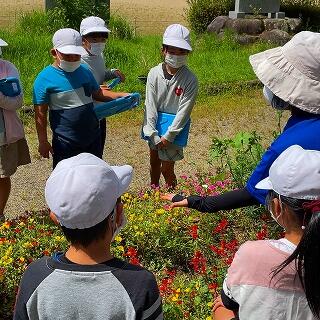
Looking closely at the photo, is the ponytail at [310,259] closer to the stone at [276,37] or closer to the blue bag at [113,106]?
the blue bag at [113,106]

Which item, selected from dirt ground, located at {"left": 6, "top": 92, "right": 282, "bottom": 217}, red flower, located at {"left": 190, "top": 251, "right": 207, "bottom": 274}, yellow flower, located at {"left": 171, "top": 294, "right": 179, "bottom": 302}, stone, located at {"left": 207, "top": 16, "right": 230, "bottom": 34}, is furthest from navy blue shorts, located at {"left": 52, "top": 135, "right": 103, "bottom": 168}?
stone, located at {"left": 207, "top": 16, "right": 230, "bottom": 34}

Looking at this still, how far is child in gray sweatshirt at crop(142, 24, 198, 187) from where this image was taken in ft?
15.9

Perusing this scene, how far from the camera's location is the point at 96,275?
6.21 ft

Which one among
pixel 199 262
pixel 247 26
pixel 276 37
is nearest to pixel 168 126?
pixel 199 262

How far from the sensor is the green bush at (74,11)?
11.7 metres

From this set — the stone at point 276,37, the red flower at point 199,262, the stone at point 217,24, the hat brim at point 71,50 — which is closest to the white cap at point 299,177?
the red flower at point 199,262

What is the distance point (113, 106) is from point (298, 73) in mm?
2645

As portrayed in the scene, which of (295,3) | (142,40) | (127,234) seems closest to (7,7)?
(142,40)

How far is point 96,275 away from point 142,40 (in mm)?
11327

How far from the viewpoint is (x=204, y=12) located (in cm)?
1514

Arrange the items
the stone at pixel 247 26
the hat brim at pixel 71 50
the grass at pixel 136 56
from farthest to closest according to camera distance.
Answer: the stone at pixel 247 26
the grass at pixel 136 56
the hat brim at pixel 71 50

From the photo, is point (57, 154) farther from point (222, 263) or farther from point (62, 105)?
point (222, 263)

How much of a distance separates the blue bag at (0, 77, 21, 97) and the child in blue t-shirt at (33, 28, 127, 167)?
184 millimetres

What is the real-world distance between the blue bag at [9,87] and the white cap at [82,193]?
8.02 feet
